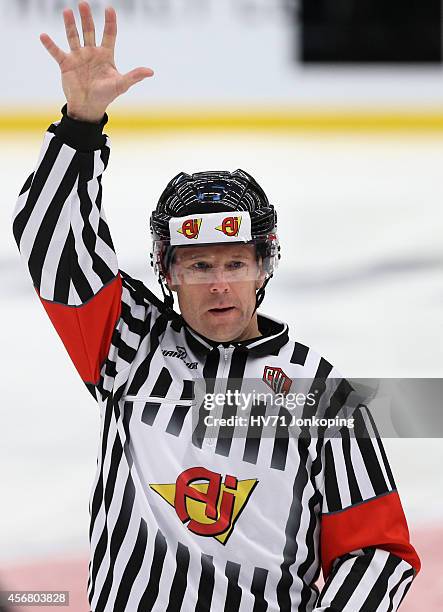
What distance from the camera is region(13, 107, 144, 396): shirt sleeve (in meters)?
1.43

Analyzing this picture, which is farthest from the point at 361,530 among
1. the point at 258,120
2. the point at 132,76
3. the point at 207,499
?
the point at 258,120

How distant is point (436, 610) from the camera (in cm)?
184

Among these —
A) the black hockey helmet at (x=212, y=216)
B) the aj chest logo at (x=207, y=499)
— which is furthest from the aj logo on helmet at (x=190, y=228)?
the aj chest logo at (x=207, y=499)

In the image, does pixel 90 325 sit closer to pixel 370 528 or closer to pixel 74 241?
pixel 74 241

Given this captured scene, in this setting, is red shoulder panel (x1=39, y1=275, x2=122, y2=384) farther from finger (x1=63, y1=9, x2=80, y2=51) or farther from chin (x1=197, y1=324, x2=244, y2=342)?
finger (x1=63, y1=9, x2=80, y2=51)

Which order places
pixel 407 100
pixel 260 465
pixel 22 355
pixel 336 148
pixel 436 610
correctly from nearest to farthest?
pixel 260 465, pixel 436 610, pixel 22 355, pixel 336 148, pixel 407 100

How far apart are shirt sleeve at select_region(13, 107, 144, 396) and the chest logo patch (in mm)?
201

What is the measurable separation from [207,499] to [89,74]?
0.60m

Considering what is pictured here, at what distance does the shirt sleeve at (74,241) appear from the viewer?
1.43 metres

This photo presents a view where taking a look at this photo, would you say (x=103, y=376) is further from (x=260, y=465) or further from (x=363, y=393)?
(x=363, y=393)

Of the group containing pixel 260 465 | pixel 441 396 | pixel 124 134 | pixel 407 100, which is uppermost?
pixel 407 100

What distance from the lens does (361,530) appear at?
4.82 feet

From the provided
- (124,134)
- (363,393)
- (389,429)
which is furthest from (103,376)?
(124,134)

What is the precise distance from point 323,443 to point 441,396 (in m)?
0.53
